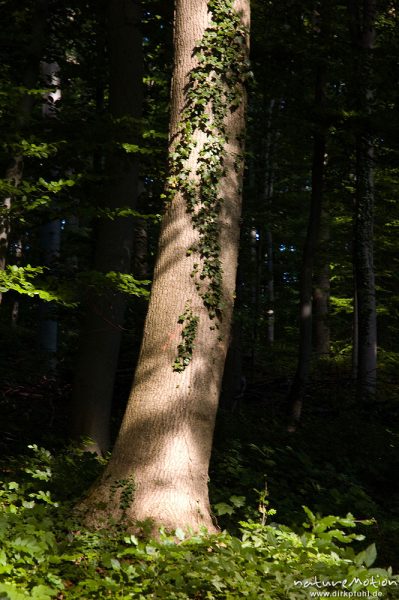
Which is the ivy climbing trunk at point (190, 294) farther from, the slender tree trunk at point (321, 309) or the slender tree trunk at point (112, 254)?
the slender tree trunk at point (321, 309)

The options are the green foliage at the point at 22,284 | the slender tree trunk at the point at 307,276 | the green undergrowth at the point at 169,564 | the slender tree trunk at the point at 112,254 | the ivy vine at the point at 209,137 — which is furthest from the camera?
the slender tree trunk at the point at 307,276

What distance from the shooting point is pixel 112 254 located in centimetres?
857

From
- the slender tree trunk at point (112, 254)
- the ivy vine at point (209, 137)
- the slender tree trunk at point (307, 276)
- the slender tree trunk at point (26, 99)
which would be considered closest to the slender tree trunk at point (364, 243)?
the slender tree trunk at point (307, 276)

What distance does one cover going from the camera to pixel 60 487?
5613mm

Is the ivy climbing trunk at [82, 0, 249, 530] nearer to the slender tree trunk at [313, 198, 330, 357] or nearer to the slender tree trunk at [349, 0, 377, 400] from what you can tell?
the slender tree trunk at [349, 0, 377, 400]

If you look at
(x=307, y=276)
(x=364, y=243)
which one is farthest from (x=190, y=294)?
(x=364, y=243)

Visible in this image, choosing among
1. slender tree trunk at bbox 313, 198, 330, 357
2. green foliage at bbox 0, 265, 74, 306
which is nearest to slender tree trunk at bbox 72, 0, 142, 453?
green foliage at bbox 0, 265, 74, 306

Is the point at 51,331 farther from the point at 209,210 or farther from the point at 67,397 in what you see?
the point at 209,210

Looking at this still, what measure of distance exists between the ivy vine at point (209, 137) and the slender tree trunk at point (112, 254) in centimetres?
342

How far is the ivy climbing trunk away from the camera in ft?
15.5

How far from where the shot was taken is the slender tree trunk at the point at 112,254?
8422mm

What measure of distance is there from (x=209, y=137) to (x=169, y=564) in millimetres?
3249

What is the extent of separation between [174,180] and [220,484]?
3370 mm

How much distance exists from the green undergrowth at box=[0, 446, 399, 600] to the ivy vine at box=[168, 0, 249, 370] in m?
1.70
